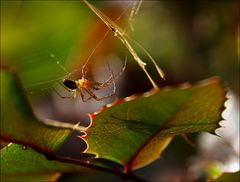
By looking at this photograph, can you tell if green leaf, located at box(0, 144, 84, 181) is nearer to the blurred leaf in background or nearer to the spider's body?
the spider's body

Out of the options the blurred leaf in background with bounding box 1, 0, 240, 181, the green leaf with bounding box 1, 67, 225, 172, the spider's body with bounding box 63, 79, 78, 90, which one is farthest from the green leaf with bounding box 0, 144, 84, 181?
the blurred leaf in background with bounding box 1, 0, 240, 181

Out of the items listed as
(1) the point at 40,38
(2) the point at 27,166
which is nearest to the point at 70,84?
(2) the point at 27,166

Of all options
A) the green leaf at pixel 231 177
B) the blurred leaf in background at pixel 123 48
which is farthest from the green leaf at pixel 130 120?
the blurred leaf in background at pixel 123 48

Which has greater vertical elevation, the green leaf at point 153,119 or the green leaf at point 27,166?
the green leaf at point 153,119

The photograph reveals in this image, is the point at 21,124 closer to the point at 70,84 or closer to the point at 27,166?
the point at 27,166

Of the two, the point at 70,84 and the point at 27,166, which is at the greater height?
the point at 70,84

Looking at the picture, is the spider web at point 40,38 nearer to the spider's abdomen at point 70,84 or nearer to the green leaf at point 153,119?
the spider's abdomen at point 70,84
